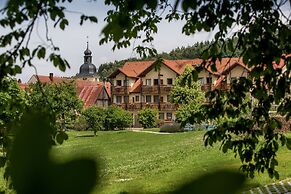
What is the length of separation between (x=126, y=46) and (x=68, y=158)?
4.60 meters

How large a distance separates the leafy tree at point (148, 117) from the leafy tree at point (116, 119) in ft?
4.26

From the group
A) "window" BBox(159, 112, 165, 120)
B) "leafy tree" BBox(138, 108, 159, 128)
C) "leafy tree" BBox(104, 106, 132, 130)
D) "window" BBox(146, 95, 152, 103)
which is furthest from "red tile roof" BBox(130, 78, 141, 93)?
"leafy tree" BBox(138, 108, 159, 128)

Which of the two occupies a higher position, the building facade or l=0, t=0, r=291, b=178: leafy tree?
the building facade

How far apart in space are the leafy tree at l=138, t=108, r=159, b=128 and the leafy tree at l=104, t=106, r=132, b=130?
130 cm

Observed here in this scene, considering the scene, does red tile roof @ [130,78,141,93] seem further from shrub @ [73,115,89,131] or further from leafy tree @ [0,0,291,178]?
leafy tree @ [0,0,291,178]

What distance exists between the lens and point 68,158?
31 cm

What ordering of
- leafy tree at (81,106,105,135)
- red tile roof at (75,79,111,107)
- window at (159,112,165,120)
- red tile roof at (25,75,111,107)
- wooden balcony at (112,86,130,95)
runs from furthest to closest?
red tile roof at (75,79,111,107)
red tile roof at (25,75,111,107)
wooden balcony at (112,86,130,95)
window at (159,112,165,120)
leafy tree at (81,106,105,135)

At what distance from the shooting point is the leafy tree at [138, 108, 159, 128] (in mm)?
45844

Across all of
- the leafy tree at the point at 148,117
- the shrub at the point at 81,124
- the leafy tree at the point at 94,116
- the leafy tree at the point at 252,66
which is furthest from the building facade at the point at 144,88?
the leafy tree at the point at 252,66

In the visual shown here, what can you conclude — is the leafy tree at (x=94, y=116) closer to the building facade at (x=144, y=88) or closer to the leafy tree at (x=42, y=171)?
the building facade at (x=144, y=88)

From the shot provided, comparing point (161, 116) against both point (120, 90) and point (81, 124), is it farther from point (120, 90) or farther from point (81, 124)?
point (81, 124)

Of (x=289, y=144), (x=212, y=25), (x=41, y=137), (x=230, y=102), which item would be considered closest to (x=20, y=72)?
(x=212, y=25)

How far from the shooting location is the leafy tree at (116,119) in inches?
1784

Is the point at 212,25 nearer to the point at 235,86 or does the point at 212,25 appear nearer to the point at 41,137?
the point at 235,86
